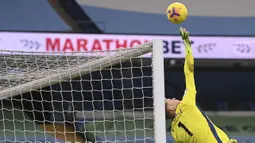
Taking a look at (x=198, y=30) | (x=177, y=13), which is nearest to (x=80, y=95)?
(x=198, y=30)

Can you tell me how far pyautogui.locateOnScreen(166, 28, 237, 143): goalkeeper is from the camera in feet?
11.4

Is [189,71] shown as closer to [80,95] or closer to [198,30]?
[80,95]

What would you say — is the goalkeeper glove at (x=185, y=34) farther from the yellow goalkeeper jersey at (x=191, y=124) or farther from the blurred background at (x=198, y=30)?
the blurred background at (x=198, y=30)

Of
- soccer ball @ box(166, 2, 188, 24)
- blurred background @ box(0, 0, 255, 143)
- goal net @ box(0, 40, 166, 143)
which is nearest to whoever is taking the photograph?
soccer ball @ box(166, 2, 188, 24)

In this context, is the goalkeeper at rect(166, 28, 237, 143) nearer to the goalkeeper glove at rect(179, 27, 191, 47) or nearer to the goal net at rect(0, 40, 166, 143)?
the goalkeeper glove at rect(179, 27, 191, 47)

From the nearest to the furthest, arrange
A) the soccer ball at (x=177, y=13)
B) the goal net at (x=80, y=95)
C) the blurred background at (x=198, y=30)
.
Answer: the soccer ball at (x=177, y=13)
the goal net at (x=80, y=95)
the blurred background at (x=198, y=30)

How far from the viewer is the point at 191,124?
3.51m

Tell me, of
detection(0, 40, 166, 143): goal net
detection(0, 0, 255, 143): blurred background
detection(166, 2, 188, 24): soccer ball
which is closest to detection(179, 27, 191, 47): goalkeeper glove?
detection(166, 2, 188, 24): soccer ball

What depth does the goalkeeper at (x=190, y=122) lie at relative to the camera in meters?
3.49

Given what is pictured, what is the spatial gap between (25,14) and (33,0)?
0.26m

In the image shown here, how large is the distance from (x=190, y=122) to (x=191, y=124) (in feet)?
0.05

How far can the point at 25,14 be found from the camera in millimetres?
8805

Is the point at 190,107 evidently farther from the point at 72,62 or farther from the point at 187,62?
the point at 72,62

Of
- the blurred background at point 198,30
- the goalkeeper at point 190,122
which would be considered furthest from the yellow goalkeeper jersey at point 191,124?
the blurred background at point 198,30
